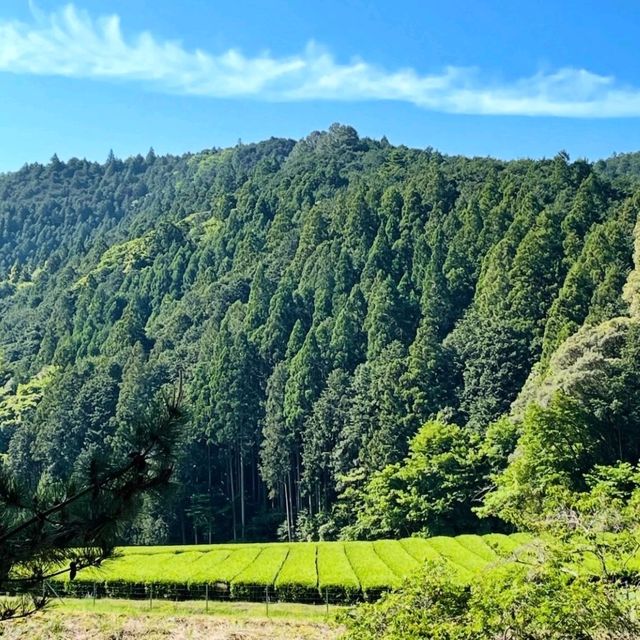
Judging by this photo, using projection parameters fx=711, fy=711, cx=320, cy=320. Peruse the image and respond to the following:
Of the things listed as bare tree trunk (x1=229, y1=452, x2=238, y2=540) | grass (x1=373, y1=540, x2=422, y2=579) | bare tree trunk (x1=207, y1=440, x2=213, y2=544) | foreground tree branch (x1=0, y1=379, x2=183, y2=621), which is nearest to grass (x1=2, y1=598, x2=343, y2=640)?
grass (x1=373, y1=540, x2=422, y2=579)

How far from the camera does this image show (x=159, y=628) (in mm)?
17422

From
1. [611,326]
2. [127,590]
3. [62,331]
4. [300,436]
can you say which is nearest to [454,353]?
[300,436]

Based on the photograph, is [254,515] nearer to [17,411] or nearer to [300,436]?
[300,436]

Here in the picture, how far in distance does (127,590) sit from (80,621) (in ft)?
13.9

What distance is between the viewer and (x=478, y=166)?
6944 centimetres

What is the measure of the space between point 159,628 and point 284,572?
19.1 ft

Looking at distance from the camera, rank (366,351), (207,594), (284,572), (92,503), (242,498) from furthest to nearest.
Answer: (366,351), (242,498), (284,572), (207,594), (92,503)

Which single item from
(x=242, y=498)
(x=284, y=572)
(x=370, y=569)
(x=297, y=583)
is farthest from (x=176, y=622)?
(x=242, y=498)

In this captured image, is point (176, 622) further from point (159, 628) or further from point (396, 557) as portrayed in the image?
point (396, 557)

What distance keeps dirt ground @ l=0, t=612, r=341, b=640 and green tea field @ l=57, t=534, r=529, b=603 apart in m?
1.25

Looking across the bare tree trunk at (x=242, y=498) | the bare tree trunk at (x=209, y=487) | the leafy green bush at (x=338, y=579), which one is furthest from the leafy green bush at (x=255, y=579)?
the bare tree trunk at (x=242, y=498)

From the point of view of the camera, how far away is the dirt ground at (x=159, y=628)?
53.8 feet

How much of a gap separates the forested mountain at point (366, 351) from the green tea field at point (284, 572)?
4.29 metres

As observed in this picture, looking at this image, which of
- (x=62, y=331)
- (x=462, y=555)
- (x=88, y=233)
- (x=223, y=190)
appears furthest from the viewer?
(x=88, y=233)
